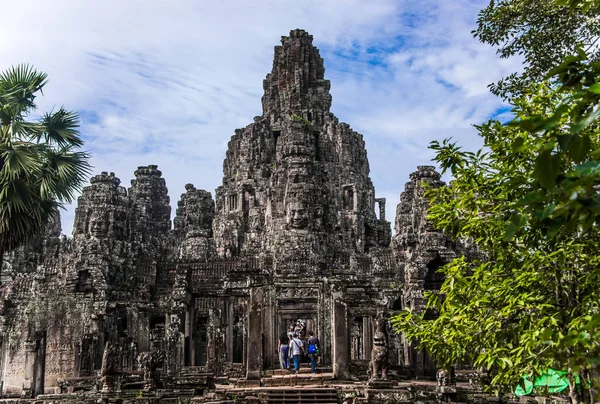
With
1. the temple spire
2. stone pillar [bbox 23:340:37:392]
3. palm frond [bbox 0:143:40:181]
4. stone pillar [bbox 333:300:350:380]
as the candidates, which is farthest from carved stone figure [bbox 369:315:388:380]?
the temple spire

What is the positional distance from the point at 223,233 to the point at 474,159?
32.5 meters

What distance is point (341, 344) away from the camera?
17.4 m

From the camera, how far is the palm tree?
54.7 ft

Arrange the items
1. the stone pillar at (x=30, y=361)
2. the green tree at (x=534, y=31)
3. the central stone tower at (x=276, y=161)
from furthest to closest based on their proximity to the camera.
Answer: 1. the central stone tower at (x=276, y=161)
2. the stone pillar at (x=30, y=361)
3. the green tree at (x=534, y=31)

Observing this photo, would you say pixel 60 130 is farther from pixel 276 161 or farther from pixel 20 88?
pixel 276 161

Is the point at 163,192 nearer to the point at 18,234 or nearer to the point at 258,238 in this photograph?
the point at 258,238

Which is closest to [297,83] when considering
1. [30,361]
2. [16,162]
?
[30,361]

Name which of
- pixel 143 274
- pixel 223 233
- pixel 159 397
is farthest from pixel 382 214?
pixel 159 397

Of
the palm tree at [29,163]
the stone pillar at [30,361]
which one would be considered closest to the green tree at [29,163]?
the palm tree at [29,163]

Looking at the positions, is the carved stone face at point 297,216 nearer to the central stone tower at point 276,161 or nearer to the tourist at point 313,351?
the tourist at point 313,351

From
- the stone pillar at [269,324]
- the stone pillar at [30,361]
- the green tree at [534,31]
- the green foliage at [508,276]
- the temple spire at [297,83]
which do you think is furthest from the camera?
the temple spire at [297,83]

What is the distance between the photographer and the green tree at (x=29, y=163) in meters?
16.7

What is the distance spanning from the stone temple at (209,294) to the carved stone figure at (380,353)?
46.2 inches

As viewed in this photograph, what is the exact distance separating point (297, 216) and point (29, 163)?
27.4ft
